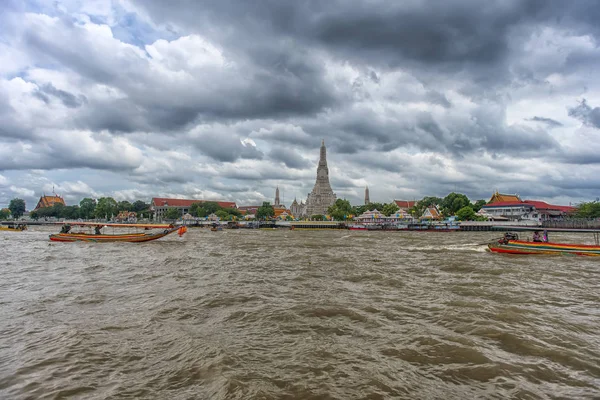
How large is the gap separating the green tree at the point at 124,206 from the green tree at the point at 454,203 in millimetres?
121781

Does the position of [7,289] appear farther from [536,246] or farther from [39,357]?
[536,246]

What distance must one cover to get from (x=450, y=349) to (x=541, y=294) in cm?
→ 749

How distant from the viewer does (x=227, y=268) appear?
57.4 ft

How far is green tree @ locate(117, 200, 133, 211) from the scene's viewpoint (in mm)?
137375

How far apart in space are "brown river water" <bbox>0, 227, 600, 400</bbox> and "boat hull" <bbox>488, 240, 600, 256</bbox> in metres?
11.5

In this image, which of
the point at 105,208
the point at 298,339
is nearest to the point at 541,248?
the point at 298,339

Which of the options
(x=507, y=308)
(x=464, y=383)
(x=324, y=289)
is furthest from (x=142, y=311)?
(x=507, y=308)

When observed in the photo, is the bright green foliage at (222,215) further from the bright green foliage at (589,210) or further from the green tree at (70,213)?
the bright green foliage at (589,210)

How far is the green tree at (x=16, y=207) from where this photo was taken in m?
139

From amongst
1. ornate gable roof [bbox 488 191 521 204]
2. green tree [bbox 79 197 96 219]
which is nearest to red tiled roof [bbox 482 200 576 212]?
ornate gable roof [bbox 488 191 521 204]

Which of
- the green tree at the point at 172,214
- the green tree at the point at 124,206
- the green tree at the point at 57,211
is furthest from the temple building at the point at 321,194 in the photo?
the green tree at the point at 57,211

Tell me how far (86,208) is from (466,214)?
449 ft

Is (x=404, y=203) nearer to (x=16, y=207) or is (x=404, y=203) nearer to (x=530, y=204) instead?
(x=530, y=204)

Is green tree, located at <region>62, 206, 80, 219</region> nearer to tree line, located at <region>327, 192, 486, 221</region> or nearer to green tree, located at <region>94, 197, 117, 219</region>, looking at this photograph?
green tree, located at <region>94, 197, 117, 219</region>
